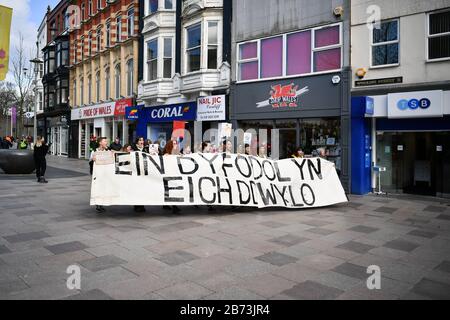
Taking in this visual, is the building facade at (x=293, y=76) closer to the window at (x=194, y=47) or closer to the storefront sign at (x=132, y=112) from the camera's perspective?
the window at (x=194, y=47)

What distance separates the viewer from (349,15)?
13.1 metres

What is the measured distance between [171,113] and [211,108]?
3.25 m

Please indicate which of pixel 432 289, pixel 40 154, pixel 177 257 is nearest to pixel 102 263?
pixel 177 257

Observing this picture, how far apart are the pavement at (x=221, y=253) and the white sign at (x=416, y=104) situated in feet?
10.6

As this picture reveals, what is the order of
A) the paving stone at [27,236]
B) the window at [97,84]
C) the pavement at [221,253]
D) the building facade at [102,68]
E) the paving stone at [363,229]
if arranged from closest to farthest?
the pavement at [221,253]
the paving stone at [27,236]
the paving stone at [363,229]
the building facade at [102,68]
the window at [97,84]

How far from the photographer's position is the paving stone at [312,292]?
4023 mm

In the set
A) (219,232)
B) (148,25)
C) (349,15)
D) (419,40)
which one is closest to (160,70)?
(148,25)

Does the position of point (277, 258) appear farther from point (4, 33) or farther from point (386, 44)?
point (386, 44)

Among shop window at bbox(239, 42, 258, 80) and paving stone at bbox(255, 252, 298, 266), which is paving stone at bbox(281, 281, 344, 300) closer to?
paving stone at bbox(255, 252, 298, 266)

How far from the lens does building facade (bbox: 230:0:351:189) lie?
1328cm

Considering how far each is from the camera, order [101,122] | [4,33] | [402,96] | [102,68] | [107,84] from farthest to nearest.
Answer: [101,122] < [102,68] < [107,84] < [402,96] < [4,33]

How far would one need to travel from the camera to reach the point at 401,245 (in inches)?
245

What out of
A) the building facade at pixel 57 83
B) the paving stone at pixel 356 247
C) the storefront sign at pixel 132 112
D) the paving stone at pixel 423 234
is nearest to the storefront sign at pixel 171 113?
the storefront sign at pixel 132 112

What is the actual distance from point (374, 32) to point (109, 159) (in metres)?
9.91
